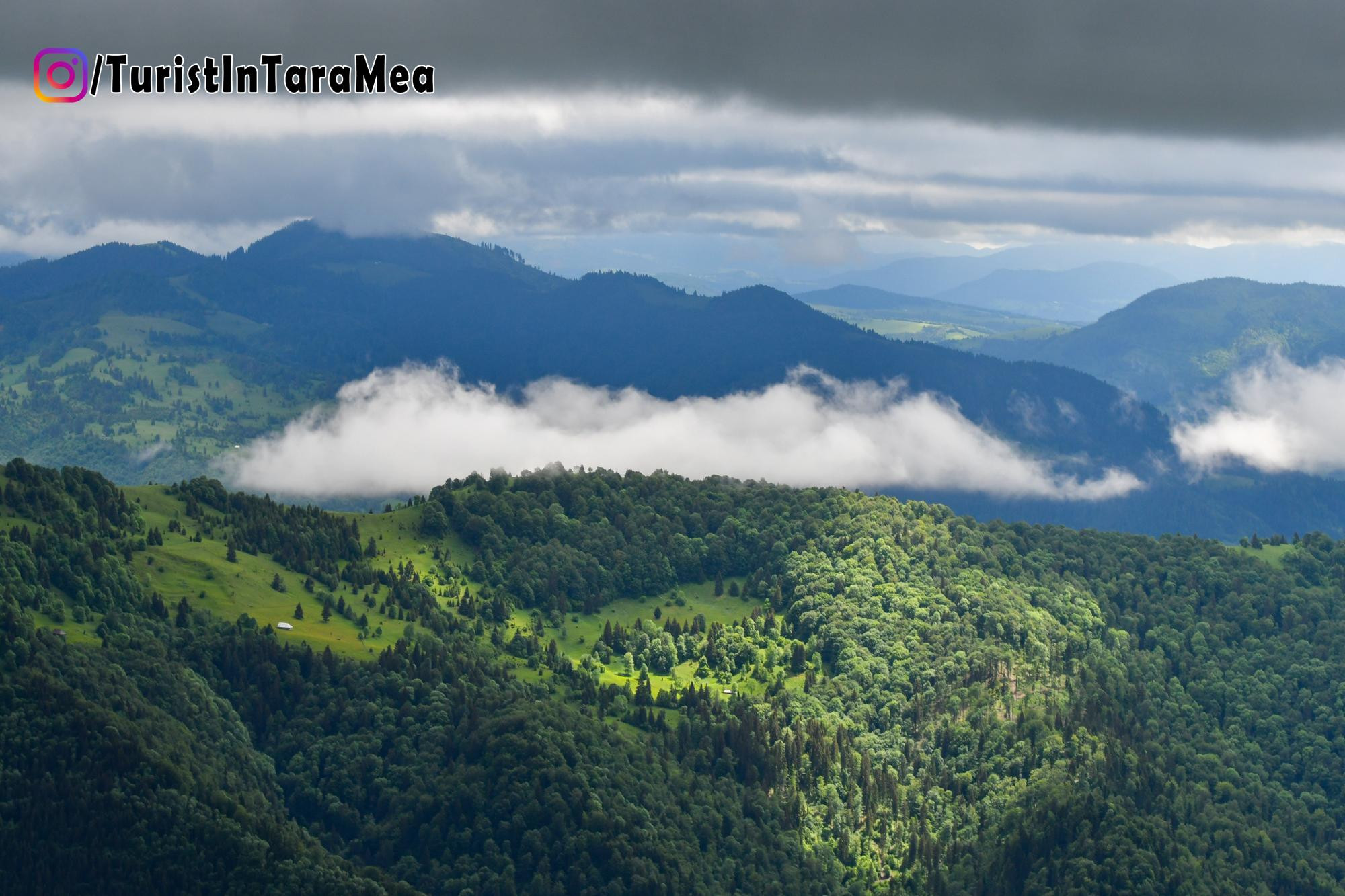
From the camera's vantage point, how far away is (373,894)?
19750 cm

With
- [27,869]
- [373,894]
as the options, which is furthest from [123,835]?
[373,894]

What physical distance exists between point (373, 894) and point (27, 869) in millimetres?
44422

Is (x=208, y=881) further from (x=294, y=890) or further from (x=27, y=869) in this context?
(x=27, y=869)

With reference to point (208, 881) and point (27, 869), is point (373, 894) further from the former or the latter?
point (27, 869)

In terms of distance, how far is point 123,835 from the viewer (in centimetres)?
19812

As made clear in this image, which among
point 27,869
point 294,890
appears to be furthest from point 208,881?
point 27,869

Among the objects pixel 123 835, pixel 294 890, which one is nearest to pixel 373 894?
pixel 294 890

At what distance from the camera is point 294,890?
196000mm

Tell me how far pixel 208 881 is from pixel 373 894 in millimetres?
21103

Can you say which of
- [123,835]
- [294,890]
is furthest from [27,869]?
[294,890]

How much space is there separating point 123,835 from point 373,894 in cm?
3336

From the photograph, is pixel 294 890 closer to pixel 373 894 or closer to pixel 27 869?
pixel 373 894

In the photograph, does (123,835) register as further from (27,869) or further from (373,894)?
(373,894)
